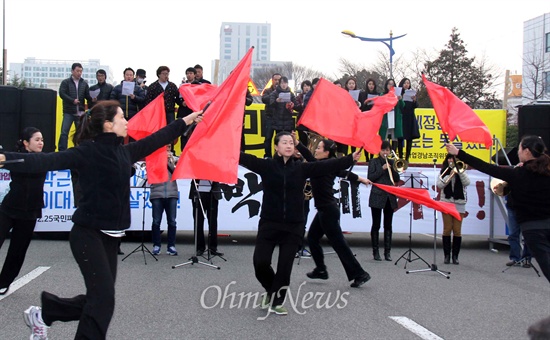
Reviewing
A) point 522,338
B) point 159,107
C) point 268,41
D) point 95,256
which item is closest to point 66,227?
point 159,107

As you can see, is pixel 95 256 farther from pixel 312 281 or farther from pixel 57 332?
pixel 312 281

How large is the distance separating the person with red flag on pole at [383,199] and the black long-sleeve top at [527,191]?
443 centimetres

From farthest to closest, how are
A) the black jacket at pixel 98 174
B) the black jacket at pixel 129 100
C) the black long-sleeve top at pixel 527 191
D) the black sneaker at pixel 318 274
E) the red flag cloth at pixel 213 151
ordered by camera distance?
the black jacket at pixel 129 100 → the black sneaker at pixel 318 274 → the red flag cloth at pixel 213 151 → the black long-sleeve top at pixel 527 191 → the black jacket at pixel 98 174

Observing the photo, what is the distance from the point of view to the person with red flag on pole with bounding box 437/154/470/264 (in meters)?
11.3

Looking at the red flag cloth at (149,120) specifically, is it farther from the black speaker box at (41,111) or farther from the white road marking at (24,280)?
the black speaker box at (41,111)

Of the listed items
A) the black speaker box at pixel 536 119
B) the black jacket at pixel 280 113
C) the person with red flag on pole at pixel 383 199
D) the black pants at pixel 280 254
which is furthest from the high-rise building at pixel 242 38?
the black pants at pixel 280 254

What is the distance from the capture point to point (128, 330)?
20.3ft

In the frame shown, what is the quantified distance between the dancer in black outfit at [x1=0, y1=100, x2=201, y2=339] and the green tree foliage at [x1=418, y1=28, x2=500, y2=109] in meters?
38.2

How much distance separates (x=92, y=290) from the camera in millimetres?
4645

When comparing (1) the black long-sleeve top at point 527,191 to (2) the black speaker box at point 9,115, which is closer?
(1) the black long-sleeve top at point 527,191

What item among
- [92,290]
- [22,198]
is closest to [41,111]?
[22,198]

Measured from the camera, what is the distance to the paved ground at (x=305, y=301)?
6.28 m

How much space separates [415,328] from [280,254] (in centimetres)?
165

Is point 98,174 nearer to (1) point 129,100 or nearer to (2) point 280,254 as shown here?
(2) point 280,254
